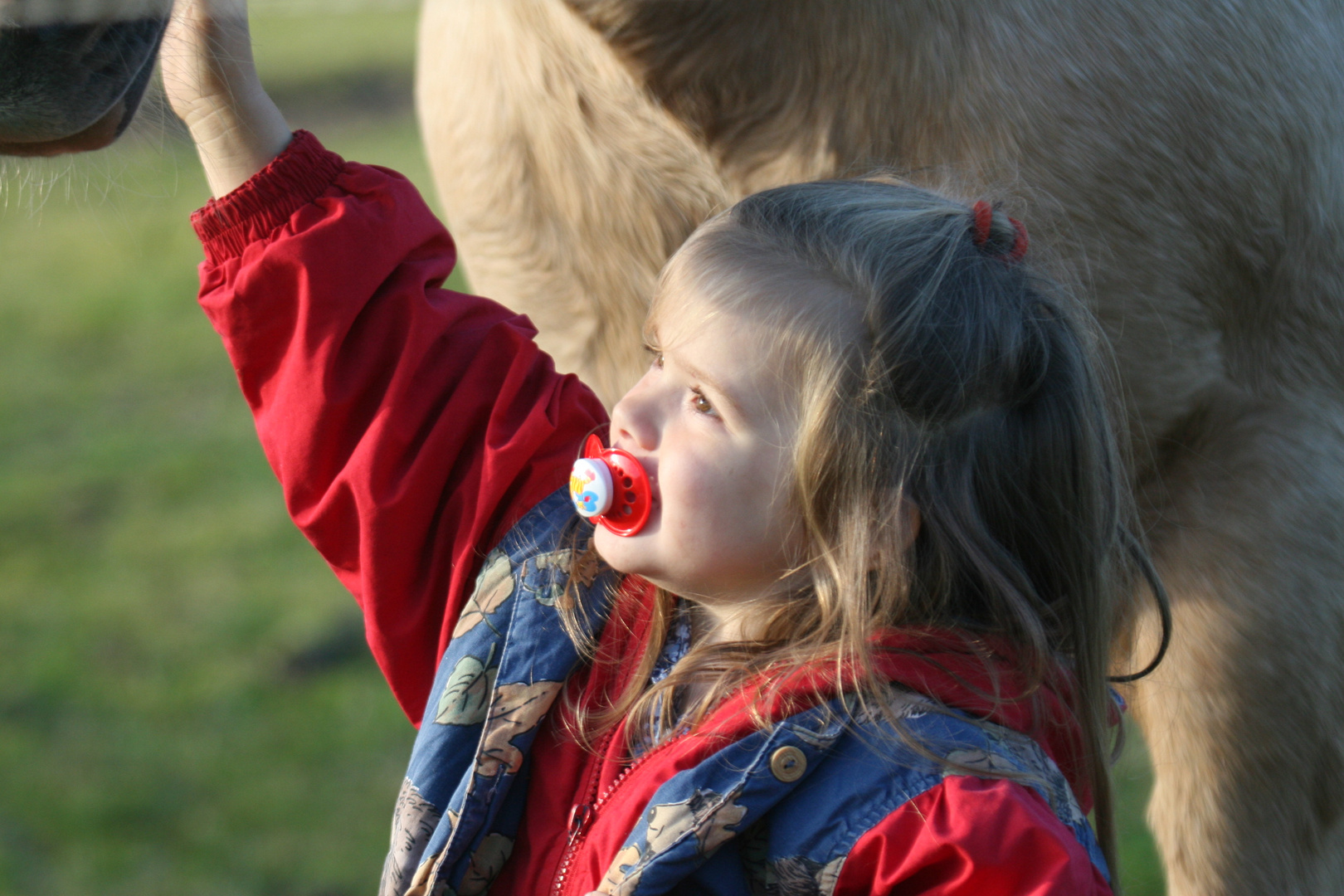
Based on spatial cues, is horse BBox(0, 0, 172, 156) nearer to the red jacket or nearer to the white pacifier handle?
the red jacket

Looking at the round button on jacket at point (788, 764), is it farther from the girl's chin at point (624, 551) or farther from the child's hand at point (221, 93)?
the child's hand at point (221, 93)

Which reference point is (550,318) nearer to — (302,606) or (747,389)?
(747,389)

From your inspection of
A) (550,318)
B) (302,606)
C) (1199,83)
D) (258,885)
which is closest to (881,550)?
(1199,83)

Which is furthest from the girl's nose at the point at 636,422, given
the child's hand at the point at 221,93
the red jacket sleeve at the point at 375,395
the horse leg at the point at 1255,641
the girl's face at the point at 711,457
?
the horse leg at the point at 1255,641

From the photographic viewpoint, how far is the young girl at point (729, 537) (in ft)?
2.53

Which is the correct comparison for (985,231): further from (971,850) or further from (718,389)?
(971,850)

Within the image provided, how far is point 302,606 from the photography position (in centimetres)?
312

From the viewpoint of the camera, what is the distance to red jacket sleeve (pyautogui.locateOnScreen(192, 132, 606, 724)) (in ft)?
3.07

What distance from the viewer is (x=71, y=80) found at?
0.78 m

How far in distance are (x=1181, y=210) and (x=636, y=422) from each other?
0.49 metres

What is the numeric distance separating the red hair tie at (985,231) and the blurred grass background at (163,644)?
58cm

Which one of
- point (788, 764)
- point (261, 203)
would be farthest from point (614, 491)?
point (261, 203)

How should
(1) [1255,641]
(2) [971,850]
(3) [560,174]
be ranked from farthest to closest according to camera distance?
(3) [560,174]
(1) [1255,641]
(2) [971,850]

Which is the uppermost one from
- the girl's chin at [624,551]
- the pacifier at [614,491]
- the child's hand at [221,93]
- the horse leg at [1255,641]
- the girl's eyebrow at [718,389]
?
the child's hand at [221,93]
